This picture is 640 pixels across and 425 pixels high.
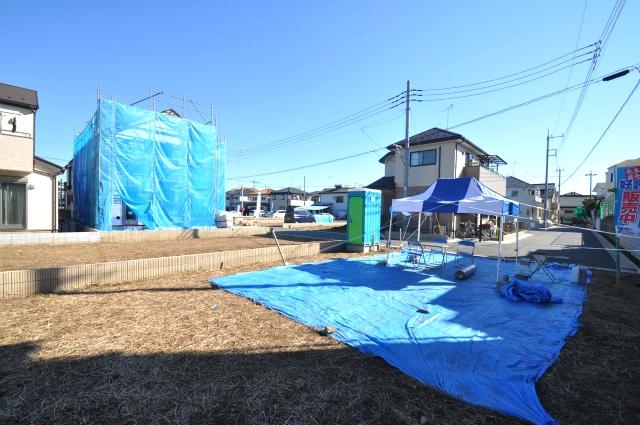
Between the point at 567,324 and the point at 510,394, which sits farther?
the point at 567,324

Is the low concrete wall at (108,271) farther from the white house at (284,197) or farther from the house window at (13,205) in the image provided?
the white house at (284,197)

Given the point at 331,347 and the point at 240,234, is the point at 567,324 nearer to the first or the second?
the point at 331,347

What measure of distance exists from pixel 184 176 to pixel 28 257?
880 centimetres

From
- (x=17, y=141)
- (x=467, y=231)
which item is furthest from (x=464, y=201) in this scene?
(x=17, y=141)

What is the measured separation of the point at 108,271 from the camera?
586cm

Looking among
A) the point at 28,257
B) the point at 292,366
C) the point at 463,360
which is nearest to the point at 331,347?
the point at 292,366

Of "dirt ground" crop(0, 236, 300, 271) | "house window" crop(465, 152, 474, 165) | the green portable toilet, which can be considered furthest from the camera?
"house window" crop(465, 152, 474, 165)

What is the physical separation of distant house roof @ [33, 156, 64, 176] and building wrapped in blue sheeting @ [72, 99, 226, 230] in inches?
58.2

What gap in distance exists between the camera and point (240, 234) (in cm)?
1625

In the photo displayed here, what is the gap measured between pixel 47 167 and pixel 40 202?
4.59 feet

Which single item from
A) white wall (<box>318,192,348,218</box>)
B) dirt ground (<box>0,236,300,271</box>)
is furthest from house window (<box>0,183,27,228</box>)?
white wall (<box>318,192,348,218</box>)

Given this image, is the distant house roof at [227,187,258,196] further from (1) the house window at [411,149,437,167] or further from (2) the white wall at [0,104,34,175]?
(2) the white wall at [0,104,34,175]

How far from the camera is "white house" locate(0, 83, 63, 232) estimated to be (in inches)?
423

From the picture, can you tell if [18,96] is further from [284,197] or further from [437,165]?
[284,197]
